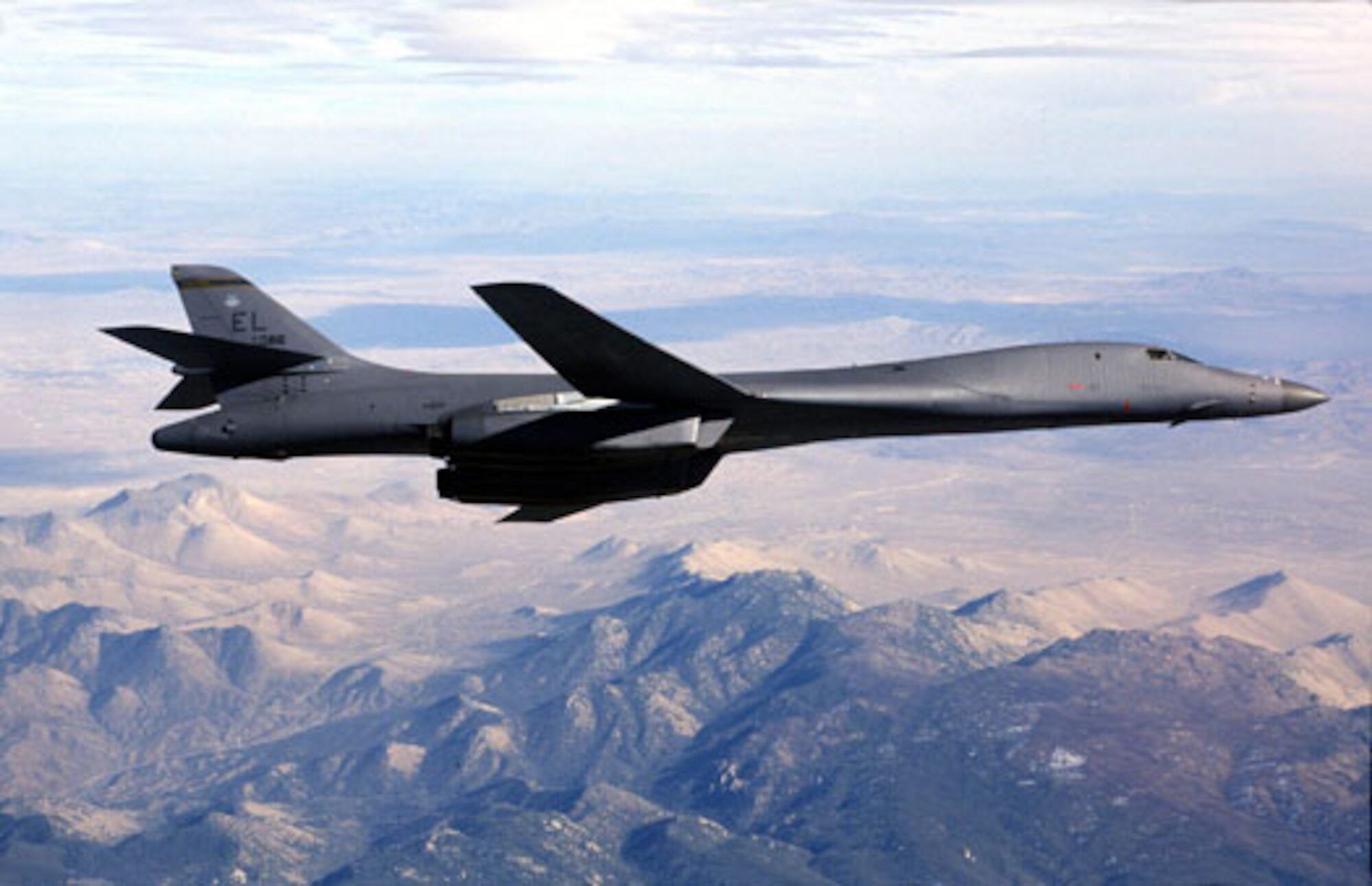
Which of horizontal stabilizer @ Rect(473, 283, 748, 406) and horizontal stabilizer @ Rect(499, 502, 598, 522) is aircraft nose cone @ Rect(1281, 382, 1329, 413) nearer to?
horizontal stabilizer @ Rect(473, 283, 748, 406)

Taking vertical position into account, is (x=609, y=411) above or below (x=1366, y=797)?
above

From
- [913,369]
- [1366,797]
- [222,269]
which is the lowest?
[1366,797]

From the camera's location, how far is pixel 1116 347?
31391 millimetres

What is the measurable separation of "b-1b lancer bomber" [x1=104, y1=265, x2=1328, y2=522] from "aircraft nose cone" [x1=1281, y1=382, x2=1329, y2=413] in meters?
0.05

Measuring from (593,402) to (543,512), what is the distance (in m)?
4.27

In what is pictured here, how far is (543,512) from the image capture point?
31859 millimetres

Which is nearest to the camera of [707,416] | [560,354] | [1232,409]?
[560,354]

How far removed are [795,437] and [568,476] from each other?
14.2ft

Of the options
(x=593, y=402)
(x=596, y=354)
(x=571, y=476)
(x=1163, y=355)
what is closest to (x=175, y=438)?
(x=571, y=476)

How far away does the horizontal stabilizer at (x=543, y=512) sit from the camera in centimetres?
3120

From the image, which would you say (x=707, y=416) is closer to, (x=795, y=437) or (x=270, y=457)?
(x=795, y=437)

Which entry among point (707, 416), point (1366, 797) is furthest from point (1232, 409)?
point (707, 416)

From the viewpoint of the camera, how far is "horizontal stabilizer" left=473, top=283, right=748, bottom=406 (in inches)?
1001

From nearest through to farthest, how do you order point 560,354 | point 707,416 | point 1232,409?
point 560,354
point 707,416
point 1232,409
